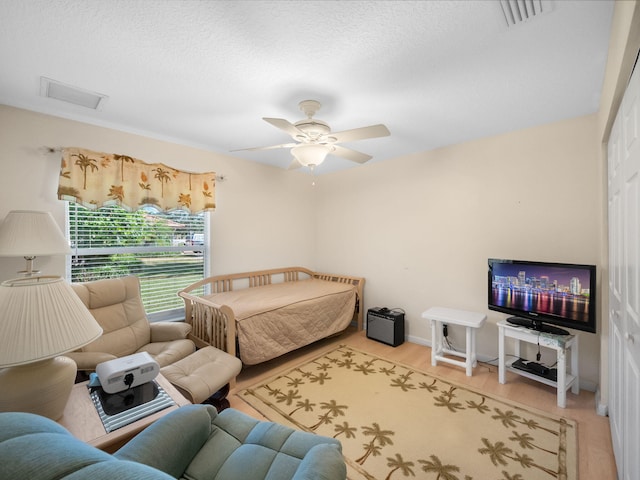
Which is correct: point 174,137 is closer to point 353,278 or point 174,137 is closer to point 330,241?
point 330,241

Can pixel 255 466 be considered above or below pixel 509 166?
below

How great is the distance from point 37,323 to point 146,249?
83.7 inches

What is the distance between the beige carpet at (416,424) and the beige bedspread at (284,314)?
0.32 metres

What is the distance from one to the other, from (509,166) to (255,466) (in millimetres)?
3172

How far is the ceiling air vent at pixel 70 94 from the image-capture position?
1.94 m

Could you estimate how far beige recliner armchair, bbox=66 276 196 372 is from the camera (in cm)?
224

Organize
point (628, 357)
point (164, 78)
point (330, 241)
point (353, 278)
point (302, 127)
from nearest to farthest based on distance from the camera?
point (628, 357)
point (164, 78)
point (302, 127)
point (353, 278)
point (330, 241)

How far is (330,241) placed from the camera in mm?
4484

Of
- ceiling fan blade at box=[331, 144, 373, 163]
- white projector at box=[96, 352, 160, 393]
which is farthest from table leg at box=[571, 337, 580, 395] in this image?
white projector at box=[96, 352, 160, 393]

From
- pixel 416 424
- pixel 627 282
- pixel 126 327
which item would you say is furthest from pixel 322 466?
pixel 126 327

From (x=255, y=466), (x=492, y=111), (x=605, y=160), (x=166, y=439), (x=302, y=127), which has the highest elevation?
(x=492, y=111)

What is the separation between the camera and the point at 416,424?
2.00 metres

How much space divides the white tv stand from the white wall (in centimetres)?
18

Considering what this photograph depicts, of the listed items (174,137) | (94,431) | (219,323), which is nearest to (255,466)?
(94,431)
